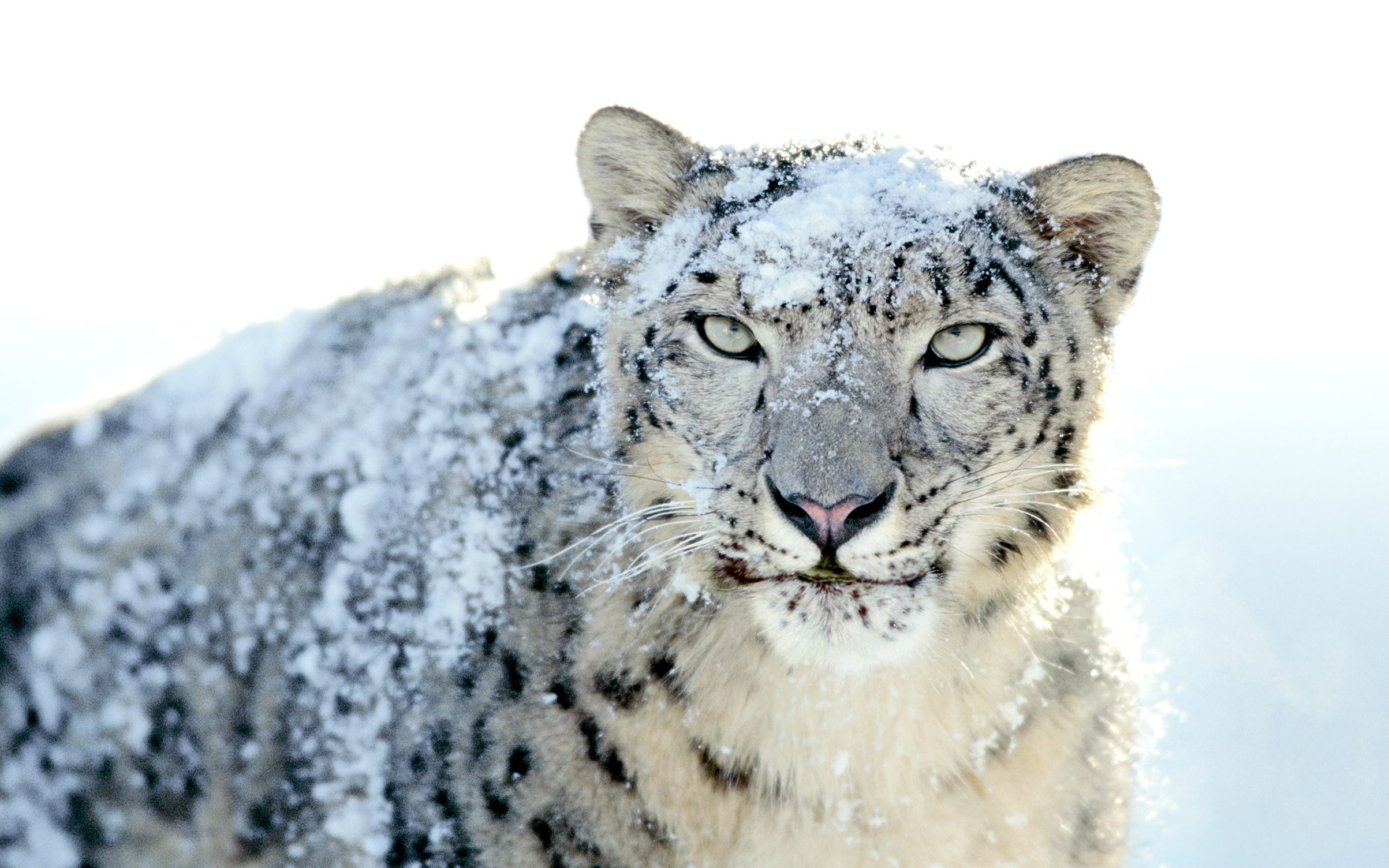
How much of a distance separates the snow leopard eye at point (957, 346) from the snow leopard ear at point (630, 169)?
675mm

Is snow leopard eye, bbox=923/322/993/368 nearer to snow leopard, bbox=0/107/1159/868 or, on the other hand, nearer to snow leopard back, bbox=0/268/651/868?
snow leopard, bbox=0/107/1159/868

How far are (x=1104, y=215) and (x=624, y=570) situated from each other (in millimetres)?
1336

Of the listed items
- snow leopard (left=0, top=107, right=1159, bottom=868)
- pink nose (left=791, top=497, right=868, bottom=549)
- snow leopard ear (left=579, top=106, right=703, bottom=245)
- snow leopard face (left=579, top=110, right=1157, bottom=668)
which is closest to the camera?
pink nose (left=791, top=497, right=868, bottom=549)

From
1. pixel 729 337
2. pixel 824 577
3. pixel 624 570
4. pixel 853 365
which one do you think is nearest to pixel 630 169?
pixel 729 337

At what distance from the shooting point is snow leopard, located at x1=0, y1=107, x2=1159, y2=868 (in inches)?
81.0

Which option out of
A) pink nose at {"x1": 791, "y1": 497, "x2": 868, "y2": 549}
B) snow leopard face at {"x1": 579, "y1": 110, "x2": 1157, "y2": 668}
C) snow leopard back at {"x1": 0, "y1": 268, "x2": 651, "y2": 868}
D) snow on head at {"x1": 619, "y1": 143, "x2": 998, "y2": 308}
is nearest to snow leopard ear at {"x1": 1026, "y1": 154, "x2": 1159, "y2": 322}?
snow leopard face at {"x1": 579, "y1": 110, "x2": 1157, "y2": 668}

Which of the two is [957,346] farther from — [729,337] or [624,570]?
[624,570]

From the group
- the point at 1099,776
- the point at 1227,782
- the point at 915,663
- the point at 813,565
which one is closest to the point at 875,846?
the point at 915,663

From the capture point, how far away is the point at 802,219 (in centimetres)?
199

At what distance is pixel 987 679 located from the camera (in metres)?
2.40

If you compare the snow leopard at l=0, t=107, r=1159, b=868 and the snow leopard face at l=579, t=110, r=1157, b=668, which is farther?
the snow leopard at l=0, t=107, r=1159, b=868

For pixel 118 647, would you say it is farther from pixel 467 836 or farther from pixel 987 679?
pixel 987 679

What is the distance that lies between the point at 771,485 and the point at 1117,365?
2.99 feet

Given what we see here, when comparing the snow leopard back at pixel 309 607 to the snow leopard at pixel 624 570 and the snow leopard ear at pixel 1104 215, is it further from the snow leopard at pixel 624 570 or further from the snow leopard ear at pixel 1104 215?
the snow leopard ear at pixel 1104 215
